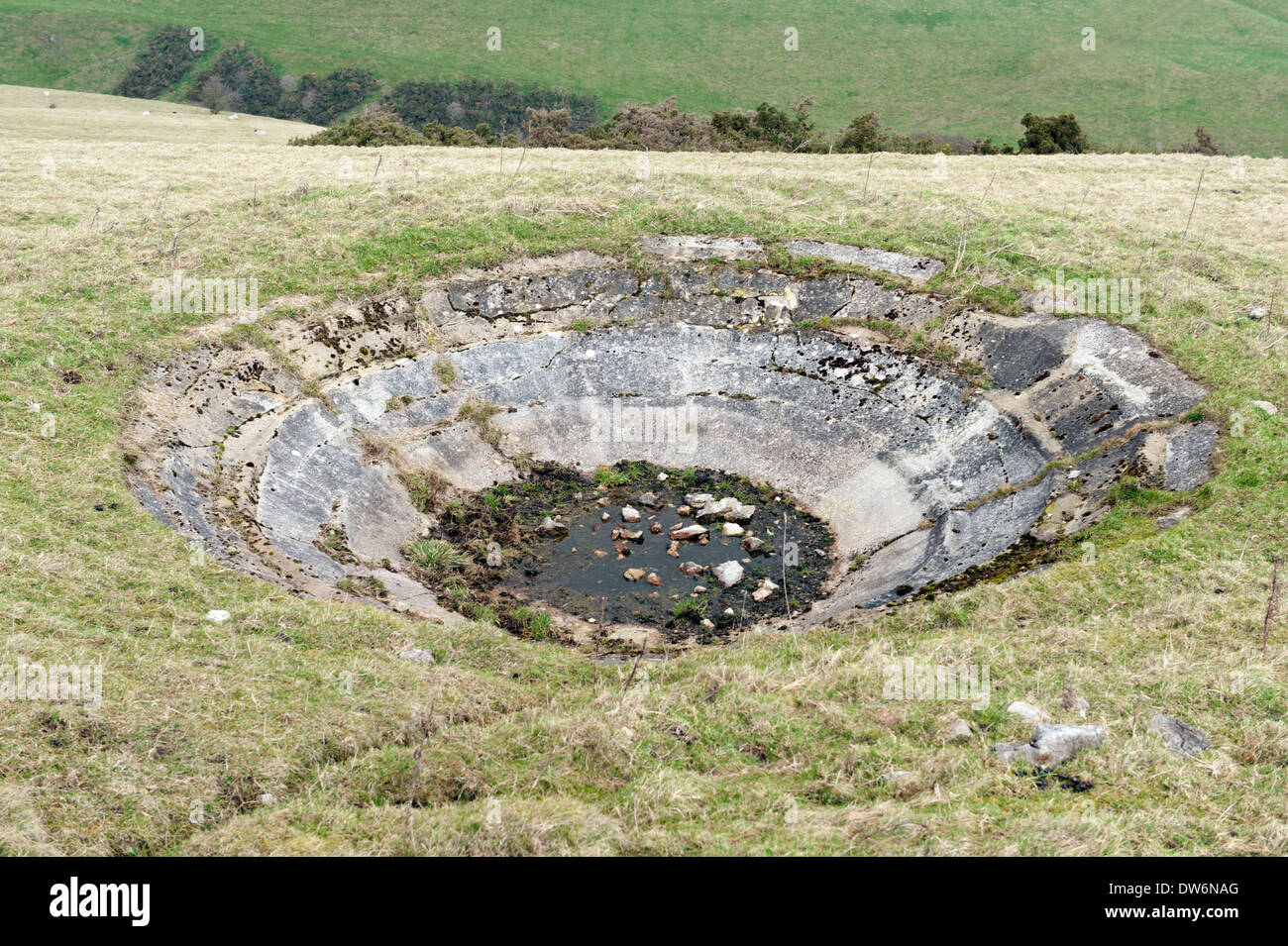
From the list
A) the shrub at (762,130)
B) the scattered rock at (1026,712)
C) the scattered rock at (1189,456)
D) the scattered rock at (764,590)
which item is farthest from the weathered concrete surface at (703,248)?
the shrub at (762,130)

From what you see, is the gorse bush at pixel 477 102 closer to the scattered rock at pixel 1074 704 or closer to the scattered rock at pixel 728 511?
the scattered rock at pixel 728 511

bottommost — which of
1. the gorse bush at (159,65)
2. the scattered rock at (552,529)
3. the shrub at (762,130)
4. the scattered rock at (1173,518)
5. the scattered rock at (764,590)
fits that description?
the scattered rock at (764,590)

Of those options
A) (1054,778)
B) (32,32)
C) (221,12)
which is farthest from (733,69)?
(1054,778)

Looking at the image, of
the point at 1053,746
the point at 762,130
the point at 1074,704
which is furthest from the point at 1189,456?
the point at 762,130

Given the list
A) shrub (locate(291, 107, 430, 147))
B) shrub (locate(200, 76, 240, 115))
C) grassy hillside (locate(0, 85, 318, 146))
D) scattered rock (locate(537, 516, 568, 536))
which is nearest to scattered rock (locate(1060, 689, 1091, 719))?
scattered rock (locate(537, 516, 568, 536))

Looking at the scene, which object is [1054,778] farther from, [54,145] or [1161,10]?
[1161,10]

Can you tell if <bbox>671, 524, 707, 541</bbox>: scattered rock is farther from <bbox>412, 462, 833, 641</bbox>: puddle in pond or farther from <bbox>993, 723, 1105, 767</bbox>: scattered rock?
<bbox>993, 723, 1105, 767</bbox>: scattered rock
